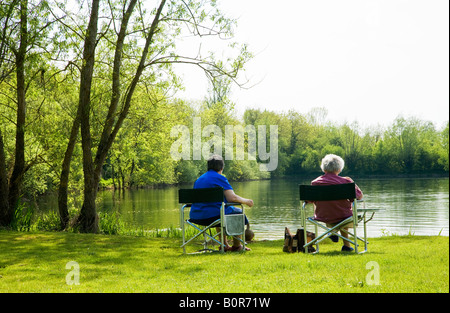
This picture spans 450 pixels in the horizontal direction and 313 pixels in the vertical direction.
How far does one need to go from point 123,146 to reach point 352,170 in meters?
47.0

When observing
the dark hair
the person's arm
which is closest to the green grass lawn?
the person's arm

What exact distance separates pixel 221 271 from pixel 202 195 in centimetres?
150

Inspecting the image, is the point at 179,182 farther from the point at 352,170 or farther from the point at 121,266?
the point at 121,266

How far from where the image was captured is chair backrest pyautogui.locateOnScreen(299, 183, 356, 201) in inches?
205

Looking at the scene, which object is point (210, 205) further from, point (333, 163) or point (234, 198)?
point (333, 163)

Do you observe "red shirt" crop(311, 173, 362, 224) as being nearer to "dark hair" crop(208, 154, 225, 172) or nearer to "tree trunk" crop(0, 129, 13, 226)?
"dark hair" crop(208, 154, 225, 172)

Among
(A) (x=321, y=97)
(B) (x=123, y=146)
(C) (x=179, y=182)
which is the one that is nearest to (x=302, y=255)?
(B) (x=123, y=146)

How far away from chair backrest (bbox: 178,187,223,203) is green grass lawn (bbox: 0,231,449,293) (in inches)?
25.3

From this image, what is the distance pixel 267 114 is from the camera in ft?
182

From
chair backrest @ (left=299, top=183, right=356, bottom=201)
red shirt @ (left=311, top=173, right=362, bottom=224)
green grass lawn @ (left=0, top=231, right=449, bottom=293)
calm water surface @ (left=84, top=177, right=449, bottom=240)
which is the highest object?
chair backrest @ (left=299, top=183, right=356, bottom=201)

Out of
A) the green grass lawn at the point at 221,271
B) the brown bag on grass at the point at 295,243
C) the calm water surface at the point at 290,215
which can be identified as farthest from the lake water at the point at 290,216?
the green grass lawn at the point at 221,271

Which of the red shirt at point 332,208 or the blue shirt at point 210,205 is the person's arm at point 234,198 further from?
the red shirt at point 332,208

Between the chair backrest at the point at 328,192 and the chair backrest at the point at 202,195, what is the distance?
968 mm

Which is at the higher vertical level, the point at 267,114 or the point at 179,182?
the point at 267,114
